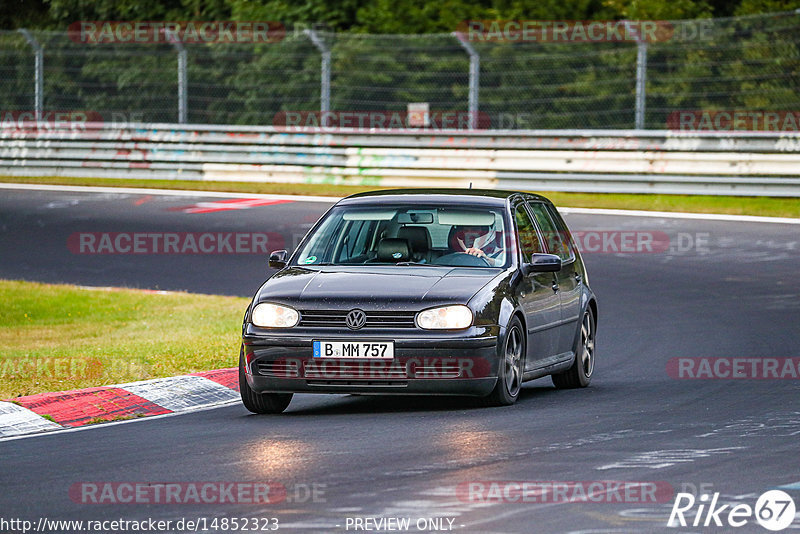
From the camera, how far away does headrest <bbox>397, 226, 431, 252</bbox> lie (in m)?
10.4

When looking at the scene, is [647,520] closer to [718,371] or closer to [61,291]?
[718,371]

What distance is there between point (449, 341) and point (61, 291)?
9383mm

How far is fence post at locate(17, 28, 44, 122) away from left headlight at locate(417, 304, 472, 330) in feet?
68.6

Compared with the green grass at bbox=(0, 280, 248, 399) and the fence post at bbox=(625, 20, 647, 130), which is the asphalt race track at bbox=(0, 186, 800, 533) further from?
the fence post at bbox=(625, 20, 647, 130)

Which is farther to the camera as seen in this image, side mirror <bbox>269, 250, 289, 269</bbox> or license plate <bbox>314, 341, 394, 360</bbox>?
side mirror <bbox>269, 250, 289, 269</bbox>

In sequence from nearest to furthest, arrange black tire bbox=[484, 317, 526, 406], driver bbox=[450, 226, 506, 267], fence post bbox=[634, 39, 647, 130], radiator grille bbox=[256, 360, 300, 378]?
radiator grille bbox=[256, 360, 300, 378] < black tire bbox=[484, 317, 526, 406] < driver bbox=[450, 226, 506, 267] < fence post bbox=[634, 39, 647, 130]

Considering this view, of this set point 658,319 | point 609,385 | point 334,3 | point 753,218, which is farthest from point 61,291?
point 334,3

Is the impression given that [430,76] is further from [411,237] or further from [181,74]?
[411,237]

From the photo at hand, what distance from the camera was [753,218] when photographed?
22.5 m

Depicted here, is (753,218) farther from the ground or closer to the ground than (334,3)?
closer to the ground

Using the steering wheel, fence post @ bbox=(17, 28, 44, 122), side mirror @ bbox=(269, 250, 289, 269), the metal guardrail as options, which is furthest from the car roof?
fence post @ bbox=(17, 28, 44, 122)

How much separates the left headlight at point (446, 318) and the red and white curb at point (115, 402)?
1.89m

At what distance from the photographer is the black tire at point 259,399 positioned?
9734mm

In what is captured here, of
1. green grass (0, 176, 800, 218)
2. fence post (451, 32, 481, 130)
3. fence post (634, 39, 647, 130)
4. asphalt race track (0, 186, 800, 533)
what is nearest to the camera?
asphalt race track (0, 186, 800, 533)
